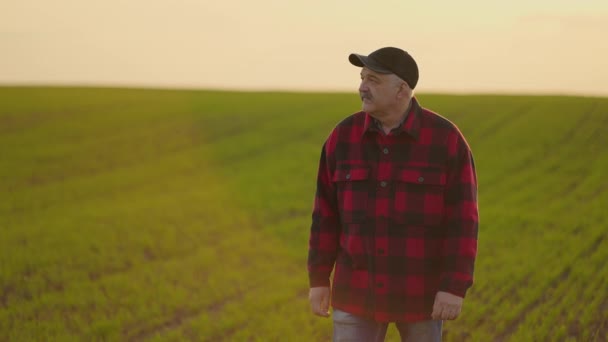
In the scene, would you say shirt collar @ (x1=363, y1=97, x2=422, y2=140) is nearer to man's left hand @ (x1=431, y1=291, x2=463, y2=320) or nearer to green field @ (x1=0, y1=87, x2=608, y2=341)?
man's left hand @ (x1=431, y1=291, x2=463, y2=320)

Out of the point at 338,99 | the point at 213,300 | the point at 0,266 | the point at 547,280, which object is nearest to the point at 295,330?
the point at 213,300

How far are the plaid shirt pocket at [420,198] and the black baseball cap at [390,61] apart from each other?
49cm

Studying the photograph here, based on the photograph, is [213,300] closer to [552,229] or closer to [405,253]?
[405,253]

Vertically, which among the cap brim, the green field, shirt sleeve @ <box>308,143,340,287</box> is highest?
the cap brim

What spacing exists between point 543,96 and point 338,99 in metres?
9.63

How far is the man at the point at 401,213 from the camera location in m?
4.18

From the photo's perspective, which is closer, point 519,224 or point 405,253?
point 405,253

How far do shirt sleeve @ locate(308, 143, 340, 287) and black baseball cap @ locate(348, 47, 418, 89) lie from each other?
1.93 feet

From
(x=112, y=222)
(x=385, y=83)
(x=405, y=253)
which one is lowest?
(x=112, y=222)

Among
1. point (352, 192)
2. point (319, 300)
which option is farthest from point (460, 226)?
point (319, 300)

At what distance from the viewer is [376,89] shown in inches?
164

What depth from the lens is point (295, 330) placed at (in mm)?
8297

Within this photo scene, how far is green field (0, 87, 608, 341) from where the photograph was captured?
29.5 ft

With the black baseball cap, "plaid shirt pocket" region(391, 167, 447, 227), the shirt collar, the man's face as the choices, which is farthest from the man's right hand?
the black baseball cap
